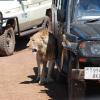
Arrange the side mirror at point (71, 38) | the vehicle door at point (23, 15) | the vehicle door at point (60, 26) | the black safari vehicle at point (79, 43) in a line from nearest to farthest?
the black safari vehicle at point (79, 43) → the side mirror at point (71, 38) → the vehicle door at point (60, 26) → the vehicle door at point (23, 15)

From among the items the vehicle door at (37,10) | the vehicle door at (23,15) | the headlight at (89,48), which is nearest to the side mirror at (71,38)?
the headlight at (89,48)

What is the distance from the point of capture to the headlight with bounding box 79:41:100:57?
21.8 feet

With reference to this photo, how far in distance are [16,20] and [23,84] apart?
15.7 ft

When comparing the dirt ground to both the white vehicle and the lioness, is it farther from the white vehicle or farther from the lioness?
the white vehicle

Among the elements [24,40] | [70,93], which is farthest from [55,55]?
[24,40]

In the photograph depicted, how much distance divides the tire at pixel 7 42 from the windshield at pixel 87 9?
5824 mm

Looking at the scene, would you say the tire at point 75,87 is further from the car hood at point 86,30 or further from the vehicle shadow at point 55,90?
the vehicle shadow at point 55,90

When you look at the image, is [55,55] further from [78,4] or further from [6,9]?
[6,9]

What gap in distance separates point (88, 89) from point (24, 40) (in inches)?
320

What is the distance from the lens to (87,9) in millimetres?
7680

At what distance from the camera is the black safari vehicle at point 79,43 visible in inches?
261

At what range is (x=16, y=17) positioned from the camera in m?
13.6

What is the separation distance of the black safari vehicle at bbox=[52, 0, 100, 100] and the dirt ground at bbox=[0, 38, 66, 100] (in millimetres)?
795

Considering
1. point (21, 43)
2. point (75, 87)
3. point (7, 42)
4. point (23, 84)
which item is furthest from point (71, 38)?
point (21, 43)
